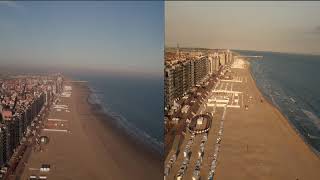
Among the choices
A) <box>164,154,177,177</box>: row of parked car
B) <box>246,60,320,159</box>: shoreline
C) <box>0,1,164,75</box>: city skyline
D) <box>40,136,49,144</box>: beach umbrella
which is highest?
<box>0,1,164,75</box>: city skyline

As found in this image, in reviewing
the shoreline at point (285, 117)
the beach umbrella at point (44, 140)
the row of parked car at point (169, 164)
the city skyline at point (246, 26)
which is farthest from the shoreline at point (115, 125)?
the shoreline at point (285, 117)

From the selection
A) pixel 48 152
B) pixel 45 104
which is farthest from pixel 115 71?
pixel 48 152

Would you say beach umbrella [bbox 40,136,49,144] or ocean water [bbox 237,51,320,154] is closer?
ocean water [bbox 237,51,320,154]

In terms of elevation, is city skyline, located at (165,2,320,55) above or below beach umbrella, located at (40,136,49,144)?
above

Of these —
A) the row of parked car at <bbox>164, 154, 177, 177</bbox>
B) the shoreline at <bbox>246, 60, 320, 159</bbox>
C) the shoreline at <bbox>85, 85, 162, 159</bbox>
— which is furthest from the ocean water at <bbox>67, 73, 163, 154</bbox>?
the shoreline at <bbox>246, 60, 320, 159</bbox>

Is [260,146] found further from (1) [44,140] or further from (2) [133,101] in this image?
(1) [44,140]

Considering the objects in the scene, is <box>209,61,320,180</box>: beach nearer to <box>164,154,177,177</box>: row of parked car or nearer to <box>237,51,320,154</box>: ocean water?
<box>237,51,320,154</box>: ocean water
